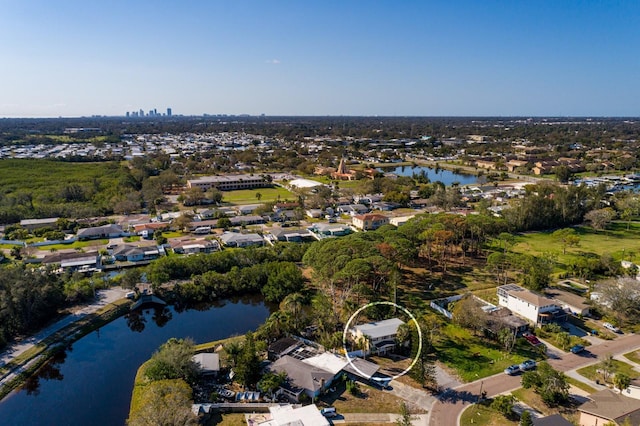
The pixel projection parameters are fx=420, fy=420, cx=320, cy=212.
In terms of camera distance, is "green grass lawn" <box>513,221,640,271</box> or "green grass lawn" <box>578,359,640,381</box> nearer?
"green grass lawn" <box>578,359,640,381</box>

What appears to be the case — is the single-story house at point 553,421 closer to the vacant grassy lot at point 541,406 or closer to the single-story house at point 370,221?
the vacant grassy lot at point 541,406

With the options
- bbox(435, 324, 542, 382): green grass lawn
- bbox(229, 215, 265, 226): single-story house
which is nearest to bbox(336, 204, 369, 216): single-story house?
bbox(229, 215, 265, 226): single-story house

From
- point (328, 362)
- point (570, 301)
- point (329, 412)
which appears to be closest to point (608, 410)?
point (329, 412)

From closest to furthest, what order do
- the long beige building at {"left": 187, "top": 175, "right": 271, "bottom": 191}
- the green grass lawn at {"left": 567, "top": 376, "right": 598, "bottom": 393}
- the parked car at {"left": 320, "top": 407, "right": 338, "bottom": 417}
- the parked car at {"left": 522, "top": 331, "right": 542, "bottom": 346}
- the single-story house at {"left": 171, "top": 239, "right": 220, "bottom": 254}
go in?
the parked car at {"left": 320, "top": 407, "right": 338, "bottom": 417} < the green grass lawn at {"left": 567, "top": 376, "right": 598, "bottom": 393} < the parked car at {"left": 522, "top": 331, "right": 542, "bottom": 346} < the single-story house at {"left": 171, "top": 239, "right": 220, "bottom": 254} < the long beige building at {"left": 187, "top": 175, "right": 271, "bottom": 191}

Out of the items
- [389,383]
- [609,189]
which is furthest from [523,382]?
[609,189]

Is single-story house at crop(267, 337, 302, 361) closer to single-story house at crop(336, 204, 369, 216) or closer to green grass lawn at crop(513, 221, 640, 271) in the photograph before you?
green grass lawn at crop(513, 221, 640, 271)

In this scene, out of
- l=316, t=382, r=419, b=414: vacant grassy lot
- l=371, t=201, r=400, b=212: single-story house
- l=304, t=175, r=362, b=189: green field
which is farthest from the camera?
l=304, t=175, r=362, b=189: green field

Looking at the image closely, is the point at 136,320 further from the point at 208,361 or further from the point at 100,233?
the point at 100,233
